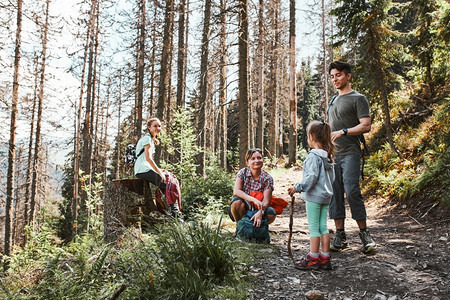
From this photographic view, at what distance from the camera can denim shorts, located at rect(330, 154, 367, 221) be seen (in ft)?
13.4

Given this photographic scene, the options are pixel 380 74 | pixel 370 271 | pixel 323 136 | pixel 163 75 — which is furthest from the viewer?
pixel 163 75

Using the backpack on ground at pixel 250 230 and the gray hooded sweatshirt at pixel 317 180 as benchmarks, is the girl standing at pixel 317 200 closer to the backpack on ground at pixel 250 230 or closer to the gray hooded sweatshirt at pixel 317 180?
the gray hooded sweatshirt at pixel 317 180

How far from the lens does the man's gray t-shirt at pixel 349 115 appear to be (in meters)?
4.07

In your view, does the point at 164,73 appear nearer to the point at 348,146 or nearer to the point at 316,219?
the point at 348,146

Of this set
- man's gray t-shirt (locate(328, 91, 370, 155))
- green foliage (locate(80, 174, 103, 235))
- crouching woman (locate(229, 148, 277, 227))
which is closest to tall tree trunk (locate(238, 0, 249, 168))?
crouching woman (locate(229, 148, 277, 227))

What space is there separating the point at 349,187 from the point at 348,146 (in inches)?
21.1

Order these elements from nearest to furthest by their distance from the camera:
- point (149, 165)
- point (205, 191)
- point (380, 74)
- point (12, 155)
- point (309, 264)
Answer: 1. point (309, 264)
2. point (149, 165)
3. point (205, 191)
4. point (380, 74)
5. point (12, 155)

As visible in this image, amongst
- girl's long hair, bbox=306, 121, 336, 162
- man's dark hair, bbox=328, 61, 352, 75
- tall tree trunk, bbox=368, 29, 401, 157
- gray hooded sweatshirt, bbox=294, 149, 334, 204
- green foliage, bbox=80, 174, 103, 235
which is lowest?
green foliage, bbox=80, 174, 103, 235

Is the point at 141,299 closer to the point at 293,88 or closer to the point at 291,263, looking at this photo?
the point at 291,263

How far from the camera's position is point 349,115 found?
4.18 metres

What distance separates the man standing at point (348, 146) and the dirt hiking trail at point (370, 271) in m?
0.42

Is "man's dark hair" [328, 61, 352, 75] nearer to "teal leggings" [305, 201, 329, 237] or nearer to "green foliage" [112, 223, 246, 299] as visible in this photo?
"teal leggings" [305, 201, 329, 237]

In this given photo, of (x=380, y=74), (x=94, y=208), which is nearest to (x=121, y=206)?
(x=94, y=208)

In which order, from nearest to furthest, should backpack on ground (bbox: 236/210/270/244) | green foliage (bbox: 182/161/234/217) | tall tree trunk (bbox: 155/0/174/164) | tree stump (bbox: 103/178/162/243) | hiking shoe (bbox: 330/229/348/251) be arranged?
hiking shoe (bbox: 330/229/348/251)
backpack on ground (bbox: 236/210/270/244)
tree stump (bbox: 103/178/162/243)
green foliage (bbox: 182/161/234/217)
tall tree trunk (bbox: 155/0/174/164)
